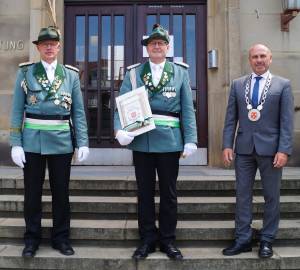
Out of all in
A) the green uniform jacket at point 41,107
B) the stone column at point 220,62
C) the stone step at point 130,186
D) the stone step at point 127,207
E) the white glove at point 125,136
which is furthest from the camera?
the stone column at point 220,62

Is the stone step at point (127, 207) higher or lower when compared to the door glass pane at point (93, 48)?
lower

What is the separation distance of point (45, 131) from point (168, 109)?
1029mm

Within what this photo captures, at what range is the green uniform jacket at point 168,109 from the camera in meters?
3.77

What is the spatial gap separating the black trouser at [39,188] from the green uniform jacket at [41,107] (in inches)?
3.7

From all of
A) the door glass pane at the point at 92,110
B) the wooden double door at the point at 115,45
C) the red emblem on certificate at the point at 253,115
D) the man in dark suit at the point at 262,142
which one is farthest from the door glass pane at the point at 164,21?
the red emblem on certificate at the point at 253,115

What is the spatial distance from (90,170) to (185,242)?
2249mm

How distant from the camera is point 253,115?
152 inches

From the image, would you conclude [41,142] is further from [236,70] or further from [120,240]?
[236,70]

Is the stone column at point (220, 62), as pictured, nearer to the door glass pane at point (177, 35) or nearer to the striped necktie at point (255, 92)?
the door glass pane at point (177, 35)

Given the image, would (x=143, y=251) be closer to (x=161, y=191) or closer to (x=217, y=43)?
(x=161, y=191)

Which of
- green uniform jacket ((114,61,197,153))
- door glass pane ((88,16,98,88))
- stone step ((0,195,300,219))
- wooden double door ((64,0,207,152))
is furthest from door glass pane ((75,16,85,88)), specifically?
green uniform jacket ((114,61,197,153))

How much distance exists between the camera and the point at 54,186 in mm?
3869

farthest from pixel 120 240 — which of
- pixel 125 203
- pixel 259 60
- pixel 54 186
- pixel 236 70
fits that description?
pixel 236 70

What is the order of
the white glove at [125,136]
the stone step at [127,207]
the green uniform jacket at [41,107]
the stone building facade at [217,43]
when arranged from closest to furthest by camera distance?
the white glove at [125,136] < the green uniform jacket at [41,107] < the stone step at [127,207] < the stone building facade at [217,43]
